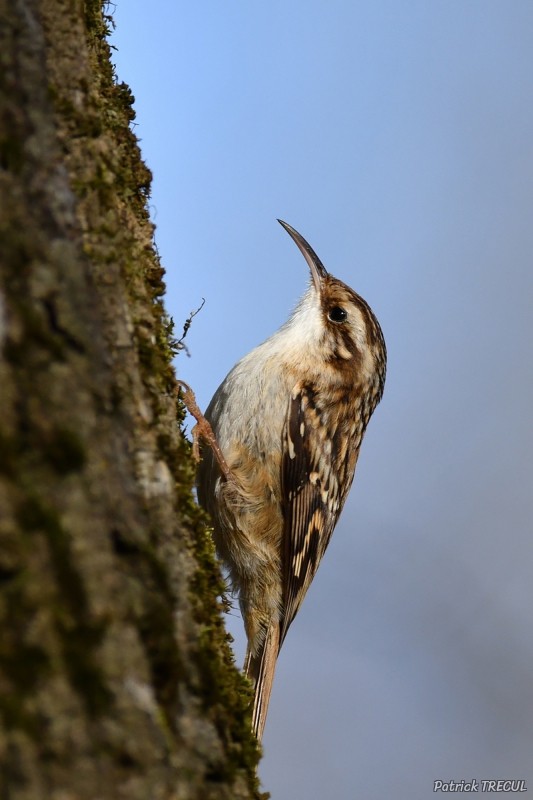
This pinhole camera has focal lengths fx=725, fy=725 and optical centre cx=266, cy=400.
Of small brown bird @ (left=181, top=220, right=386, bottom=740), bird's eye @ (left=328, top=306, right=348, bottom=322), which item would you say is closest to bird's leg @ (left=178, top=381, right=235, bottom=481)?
small brown bird @ (left=181, top=220, right=386, bottom=740)

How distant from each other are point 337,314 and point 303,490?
0.91m

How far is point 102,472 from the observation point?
1099mm

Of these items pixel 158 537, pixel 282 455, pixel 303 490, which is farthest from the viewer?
pixel 303 490

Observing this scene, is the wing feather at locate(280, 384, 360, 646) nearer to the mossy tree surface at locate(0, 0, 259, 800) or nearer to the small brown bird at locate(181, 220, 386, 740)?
the small brown bird at locate(181, 220, 386, 740)

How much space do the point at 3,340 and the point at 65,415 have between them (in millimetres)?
137

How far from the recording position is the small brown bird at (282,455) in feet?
10.4

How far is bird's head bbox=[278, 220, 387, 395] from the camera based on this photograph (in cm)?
350

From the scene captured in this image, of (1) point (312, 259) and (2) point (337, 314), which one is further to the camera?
(1) point (312, 259)

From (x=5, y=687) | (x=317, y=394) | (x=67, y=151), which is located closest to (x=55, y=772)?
(x=5, y=687)

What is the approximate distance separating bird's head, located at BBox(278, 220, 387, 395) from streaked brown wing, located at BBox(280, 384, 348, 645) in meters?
0.30

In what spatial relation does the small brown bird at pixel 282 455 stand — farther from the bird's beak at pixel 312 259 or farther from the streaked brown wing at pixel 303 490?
the bird's beak at pixel 312 259

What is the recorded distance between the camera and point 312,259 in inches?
155

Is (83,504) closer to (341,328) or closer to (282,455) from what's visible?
(282,455)

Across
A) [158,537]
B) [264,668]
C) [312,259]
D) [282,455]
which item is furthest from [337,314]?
[158,537]
